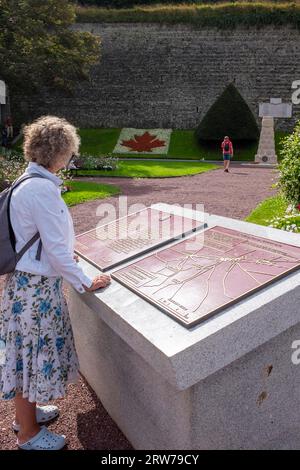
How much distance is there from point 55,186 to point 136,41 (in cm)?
3008

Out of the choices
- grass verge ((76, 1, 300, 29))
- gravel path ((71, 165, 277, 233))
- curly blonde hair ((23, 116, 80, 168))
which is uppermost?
grass verge ((76, 1, 300, 29))

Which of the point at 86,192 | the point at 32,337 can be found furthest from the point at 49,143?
the point at 86,192

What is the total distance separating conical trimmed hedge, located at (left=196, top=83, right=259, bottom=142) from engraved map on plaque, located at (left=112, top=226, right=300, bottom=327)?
2110 cm

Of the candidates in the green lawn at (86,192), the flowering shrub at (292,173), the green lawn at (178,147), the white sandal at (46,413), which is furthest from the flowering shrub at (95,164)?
the white sandal at (46,413)

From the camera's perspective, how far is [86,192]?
1212 centimetres

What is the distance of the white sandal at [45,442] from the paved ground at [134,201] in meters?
0.09

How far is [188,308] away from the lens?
2582mm

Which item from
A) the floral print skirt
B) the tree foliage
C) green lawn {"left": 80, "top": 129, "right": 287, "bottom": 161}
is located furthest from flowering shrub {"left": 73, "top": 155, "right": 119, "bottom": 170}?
the floral print skirt

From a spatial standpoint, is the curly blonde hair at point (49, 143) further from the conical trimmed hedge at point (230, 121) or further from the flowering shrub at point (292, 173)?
the conical trimmed hedge at point (230, 121)

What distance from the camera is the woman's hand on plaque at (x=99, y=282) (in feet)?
9.90

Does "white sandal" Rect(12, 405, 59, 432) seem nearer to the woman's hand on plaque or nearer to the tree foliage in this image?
the woman's hand on plaque

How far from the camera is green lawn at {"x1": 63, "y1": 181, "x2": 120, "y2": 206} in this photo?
11.3 m

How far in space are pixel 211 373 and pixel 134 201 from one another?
9131 mm

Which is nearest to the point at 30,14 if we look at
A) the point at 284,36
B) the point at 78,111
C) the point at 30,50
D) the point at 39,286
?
the point at 30,50
